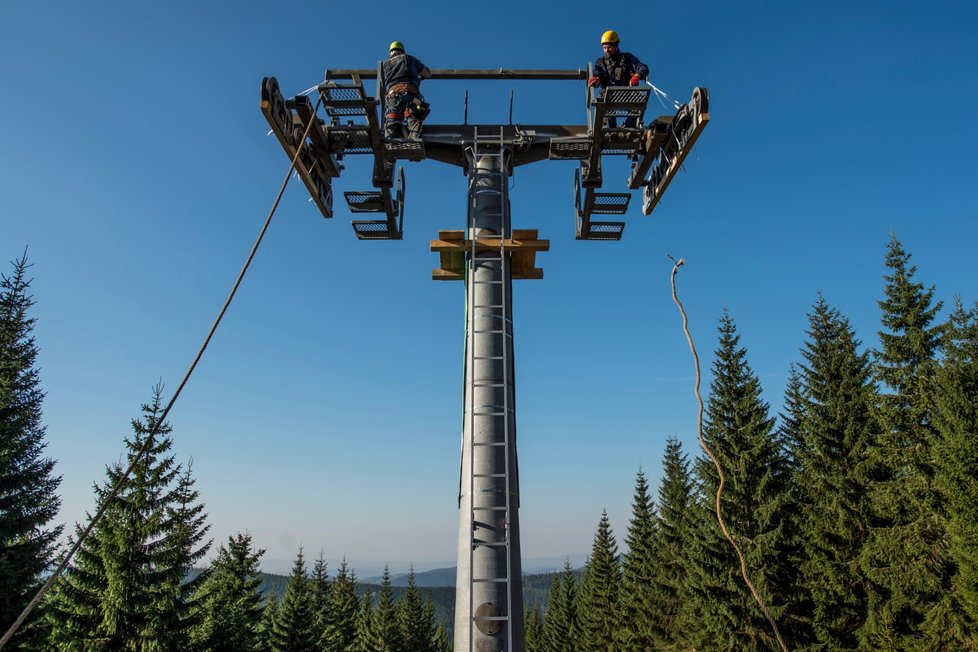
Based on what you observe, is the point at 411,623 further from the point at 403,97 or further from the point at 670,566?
the point at 403,97

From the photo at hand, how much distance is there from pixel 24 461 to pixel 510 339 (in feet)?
60.1

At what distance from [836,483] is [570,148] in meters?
20.7

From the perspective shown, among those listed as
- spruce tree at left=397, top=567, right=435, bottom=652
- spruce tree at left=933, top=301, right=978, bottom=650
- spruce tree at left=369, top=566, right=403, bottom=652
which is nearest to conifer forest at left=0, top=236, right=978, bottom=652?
spruce tree at left=933, top=301, right=978, bottom=650

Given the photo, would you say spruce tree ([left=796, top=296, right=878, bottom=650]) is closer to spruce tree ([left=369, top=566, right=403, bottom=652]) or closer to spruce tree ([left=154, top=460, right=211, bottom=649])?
spruce tree ([left=154, top=460, right=211, bottom=649])

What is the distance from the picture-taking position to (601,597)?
44719 millimetres

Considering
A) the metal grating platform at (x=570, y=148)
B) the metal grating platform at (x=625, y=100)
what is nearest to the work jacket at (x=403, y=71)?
the metal grating platform at (x=570, y=148)

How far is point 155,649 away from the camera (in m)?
18.1

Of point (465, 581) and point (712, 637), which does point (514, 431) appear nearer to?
point (465, 581)

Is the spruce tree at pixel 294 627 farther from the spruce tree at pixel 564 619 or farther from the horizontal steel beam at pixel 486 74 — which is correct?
the horizontal steel beam at pixel 486 74

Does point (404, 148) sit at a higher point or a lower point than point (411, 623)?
higher

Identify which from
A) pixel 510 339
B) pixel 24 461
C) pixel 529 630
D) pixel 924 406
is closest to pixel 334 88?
pixel 510 339

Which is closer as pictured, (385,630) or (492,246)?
(492,246)

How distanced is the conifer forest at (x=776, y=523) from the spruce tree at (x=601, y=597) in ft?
41.5

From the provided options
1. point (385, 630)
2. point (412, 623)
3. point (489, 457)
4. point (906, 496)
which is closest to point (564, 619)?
point (412, 623)
